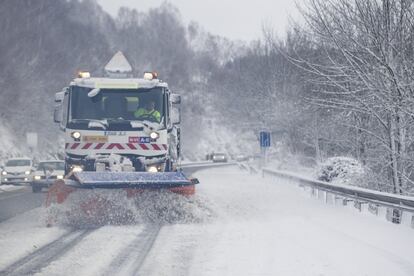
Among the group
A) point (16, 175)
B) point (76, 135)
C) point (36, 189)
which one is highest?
point (76, 135)

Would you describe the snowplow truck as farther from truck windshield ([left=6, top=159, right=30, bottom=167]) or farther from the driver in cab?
truck windshield ([left=6, top=159, right=30, bottom=167])

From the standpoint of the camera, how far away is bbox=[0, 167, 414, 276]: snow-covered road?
25.9ft

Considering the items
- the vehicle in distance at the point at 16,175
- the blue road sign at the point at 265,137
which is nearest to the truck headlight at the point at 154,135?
the vehicle in distance at the point at 16,175

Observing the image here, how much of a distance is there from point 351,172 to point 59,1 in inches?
2199

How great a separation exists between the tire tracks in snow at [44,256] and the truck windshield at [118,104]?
3058mm

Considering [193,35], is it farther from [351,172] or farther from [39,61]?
[351,172]

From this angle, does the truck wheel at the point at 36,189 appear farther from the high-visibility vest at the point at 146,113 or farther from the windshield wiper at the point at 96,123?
the high-visibility vest at the point at 146,113

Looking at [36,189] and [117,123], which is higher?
[117,123]

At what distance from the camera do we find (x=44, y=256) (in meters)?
8.69

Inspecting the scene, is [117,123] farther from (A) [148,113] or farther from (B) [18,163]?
(B) [18,163]

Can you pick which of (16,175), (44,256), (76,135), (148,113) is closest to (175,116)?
(148,113)

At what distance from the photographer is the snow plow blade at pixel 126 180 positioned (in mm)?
11656

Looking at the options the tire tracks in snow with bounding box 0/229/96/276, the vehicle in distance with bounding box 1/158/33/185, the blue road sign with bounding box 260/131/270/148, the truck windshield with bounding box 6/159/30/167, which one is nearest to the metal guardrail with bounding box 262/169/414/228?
the tire tracks in snow with bounding box 0/229/96/276

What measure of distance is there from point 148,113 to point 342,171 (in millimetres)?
10988
